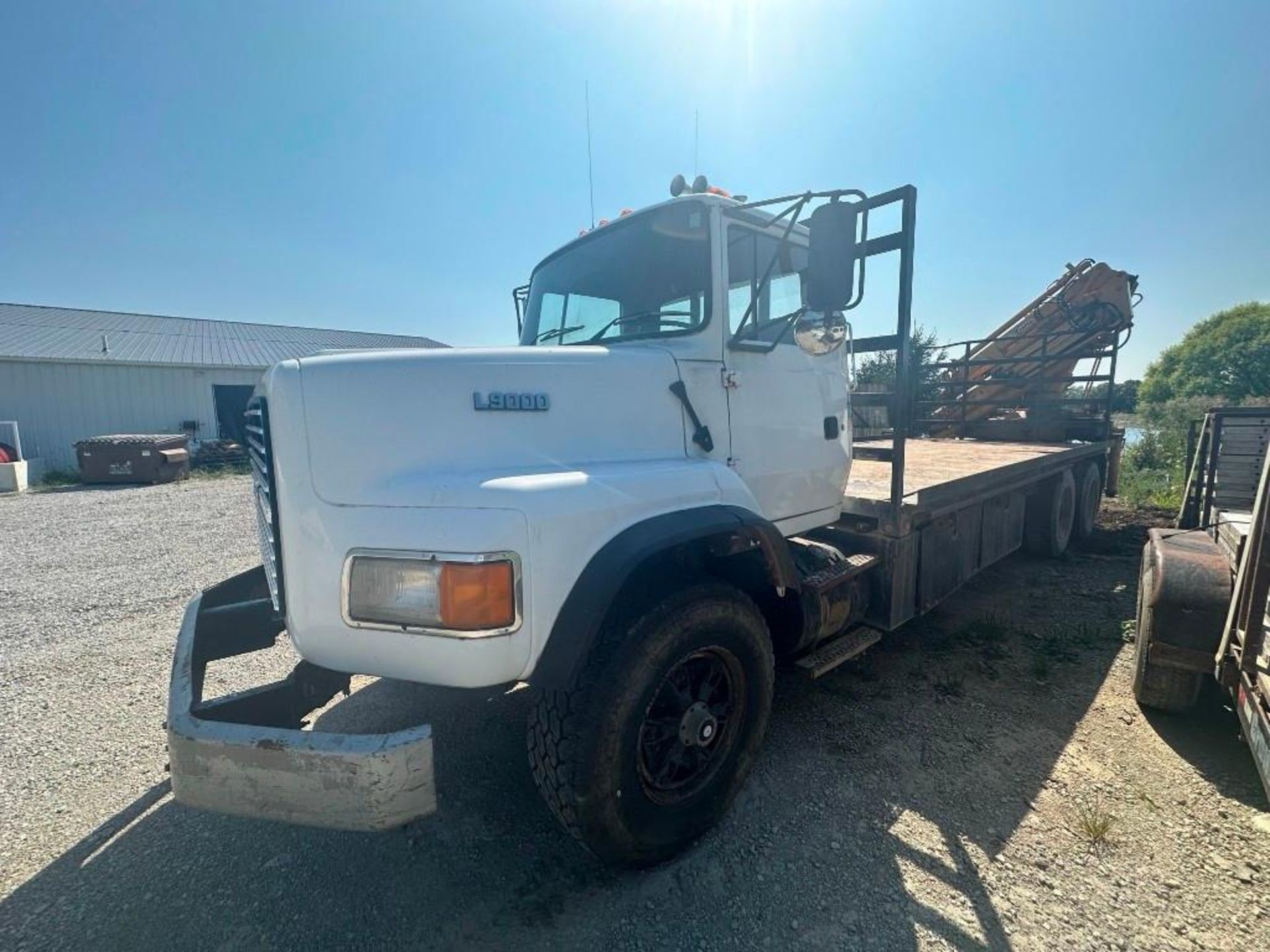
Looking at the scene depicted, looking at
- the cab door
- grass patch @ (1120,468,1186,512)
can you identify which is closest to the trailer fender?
the cab door

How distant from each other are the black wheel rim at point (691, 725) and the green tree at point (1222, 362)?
147ft

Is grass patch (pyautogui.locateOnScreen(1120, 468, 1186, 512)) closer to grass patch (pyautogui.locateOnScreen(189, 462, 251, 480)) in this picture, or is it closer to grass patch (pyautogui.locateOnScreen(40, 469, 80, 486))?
grass patch (pyautogui.locateOnScreen(189, 462, 251, 480))

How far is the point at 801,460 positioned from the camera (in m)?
2.95

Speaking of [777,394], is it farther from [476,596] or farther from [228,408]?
[228,408]

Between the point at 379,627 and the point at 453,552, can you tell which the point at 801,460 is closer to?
the point at 453,552

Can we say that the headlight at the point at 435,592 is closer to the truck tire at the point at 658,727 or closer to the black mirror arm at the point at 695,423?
the truck tire at the point at 658,727

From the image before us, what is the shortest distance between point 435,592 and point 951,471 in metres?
4.26

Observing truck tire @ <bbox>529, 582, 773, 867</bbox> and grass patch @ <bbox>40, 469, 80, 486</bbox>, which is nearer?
truck tire @ <bbox>529, 582, 773, 867</bbox>

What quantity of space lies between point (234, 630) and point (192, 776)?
95 centimetres

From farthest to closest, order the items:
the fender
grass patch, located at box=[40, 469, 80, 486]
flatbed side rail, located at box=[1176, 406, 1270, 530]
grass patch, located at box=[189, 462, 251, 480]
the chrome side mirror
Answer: grass patch, located at box=[189, 462, 251, 480] → grass patch, located at box=[40, 469, 80, 486] → flatbed side rail, located at box=[1176, 406, 1270, 530] → the chrome side mirror → the fender

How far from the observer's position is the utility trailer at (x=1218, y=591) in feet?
6.98

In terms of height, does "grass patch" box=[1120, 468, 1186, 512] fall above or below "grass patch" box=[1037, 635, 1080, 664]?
above

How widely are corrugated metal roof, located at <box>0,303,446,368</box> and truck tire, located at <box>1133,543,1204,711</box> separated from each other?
54.8ft

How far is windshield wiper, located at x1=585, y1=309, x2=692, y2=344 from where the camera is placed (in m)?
2.56
